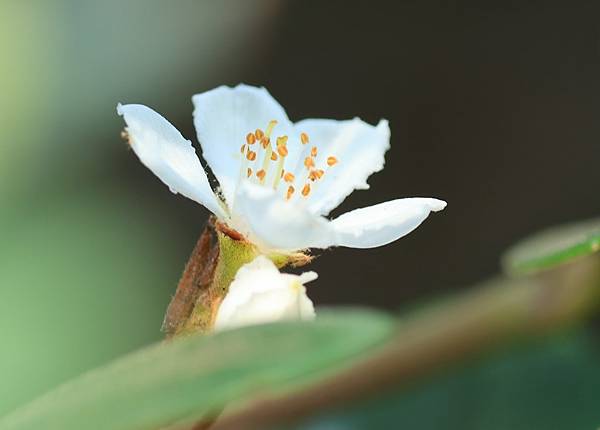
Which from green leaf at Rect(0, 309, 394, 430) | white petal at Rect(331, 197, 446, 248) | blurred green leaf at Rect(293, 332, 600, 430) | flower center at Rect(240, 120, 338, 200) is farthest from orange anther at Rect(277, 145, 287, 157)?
blurred green leaf at Rect(293, 332, 600, 430)

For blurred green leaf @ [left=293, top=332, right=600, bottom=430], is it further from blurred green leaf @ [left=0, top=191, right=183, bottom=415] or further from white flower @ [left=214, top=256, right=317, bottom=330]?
white flower @ [left=214, top=256, right=317, bottom=330]

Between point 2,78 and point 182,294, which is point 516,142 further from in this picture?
point 182,294

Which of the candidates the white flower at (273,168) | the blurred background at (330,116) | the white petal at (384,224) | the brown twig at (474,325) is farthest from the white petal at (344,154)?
the blurred background at (330,116)

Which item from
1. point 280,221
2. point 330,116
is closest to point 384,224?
point 280,221

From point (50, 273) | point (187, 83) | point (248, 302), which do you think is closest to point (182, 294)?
point (248, 302)

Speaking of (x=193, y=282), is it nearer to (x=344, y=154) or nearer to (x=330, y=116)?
(x=344, y=154)

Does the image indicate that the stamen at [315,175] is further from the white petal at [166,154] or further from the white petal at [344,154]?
the white petal at [166,154]

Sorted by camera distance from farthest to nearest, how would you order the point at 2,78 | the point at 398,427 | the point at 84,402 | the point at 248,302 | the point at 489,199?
1. the point at 489,199
2. the point at 2,78
3. the point at 398,427
4. the point at 248,302
5. the point at 84,402
